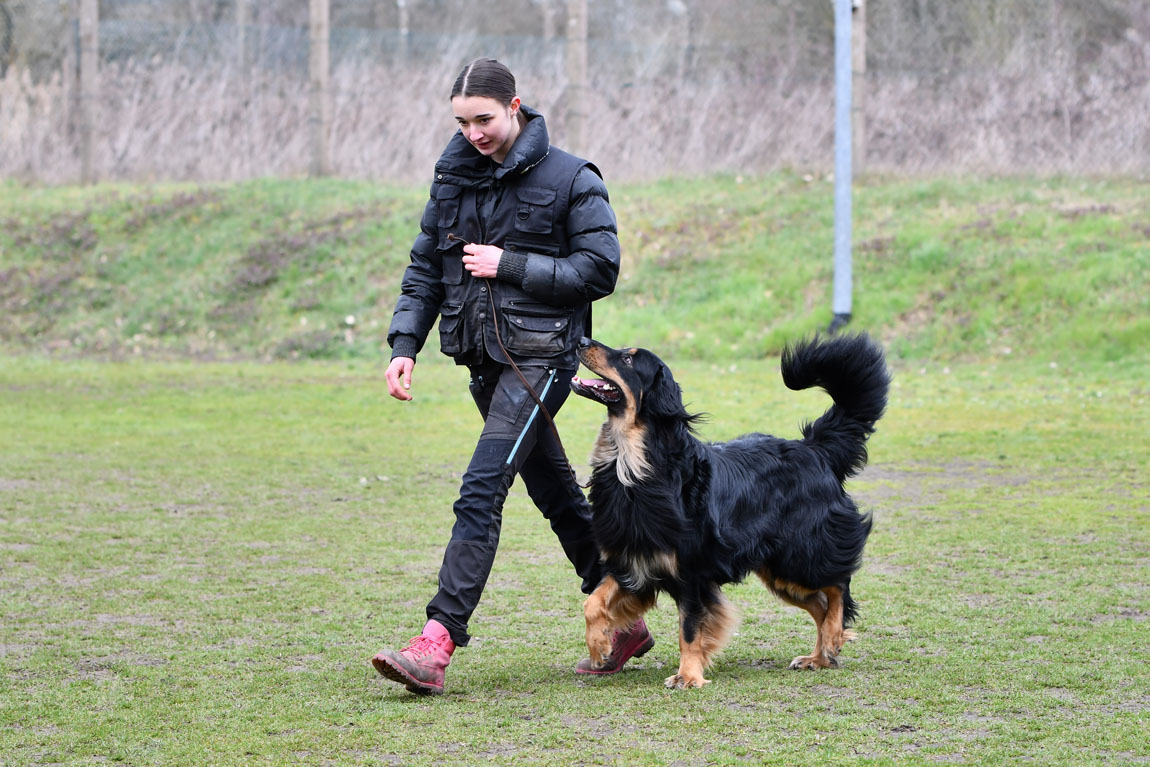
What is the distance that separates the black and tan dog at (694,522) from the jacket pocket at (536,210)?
448 mm

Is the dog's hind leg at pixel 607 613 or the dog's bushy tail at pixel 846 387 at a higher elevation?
the dog's bushy tail at pixel 846 387

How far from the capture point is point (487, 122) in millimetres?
Result: 4375

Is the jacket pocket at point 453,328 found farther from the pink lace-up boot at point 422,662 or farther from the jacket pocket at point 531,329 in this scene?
the pink lace-up boot at point 422,662

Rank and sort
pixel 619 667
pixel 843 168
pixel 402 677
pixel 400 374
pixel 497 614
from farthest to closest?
pixel 843 168, pixel 497 614, pixel 400 374, pixel 619 667, pixel 402 677

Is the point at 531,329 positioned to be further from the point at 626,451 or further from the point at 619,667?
the point at 619,667

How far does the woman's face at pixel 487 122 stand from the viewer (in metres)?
4.33

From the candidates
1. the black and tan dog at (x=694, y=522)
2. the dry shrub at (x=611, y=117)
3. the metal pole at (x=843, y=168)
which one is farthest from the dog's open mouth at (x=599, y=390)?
the dry shrub at (x=611, y=117)

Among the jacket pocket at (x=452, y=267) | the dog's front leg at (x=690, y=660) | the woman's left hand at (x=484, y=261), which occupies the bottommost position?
the dog's front leg at (x=690, y=660)

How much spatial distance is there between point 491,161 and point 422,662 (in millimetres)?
1767

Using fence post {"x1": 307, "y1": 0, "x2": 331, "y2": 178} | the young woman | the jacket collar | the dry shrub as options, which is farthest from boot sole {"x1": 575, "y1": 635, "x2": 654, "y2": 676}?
fence post {"x1": 307, "y1": 0, "x2": 331, "y2": 178}

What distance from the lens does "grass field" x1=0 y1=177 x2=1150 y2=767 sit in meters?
3.81

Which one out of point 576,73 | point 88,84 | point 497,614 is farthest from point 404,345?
point 88,84

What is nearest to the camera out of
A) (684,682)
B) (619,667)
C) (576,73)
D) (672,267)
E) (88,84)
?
(684,682)

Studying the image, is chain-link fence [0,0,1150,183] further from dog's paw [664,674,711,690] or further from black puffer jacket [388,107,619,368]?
dog's paw [664,674,711,690]
